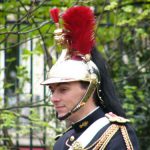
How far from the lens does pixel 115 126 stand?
12.9 ft

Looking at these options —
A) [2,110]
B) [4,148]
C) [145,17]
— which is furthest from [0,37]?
[145,17]

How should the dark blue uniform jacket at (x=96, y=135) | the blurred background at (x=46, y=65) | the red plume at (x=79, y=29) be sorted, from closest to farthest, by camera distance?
the dark blue uniform jacket at (x=96, y=135), the red plume at (x=79, y=29), the blurred background at (x=46, y=65)

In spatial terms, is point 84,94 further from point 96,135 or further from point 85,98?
point 96,135

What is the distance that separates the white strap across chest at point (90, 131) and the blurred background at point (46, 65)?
1.77 metres

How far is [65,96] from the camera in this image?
386 cm

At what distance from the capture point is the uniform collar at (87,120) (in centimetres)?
394

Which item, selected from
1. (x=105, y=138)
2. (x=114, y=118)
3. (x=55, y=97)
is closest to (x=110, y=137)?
(x=105, y=138)

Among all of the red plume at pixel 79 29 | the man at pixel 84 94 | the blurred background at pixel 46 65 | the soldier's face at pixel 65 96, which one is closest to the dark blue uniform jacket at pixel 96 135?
the man at pixel 84 94

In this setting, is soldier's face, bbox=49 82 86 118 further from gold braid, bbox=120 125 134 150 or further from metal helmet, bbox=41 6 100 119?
gold braid, bbox=120 125 134 150

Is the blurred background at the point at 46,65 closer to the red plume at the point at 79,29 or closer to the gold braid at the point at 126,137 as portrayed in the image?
the red plume at the point at 79,29

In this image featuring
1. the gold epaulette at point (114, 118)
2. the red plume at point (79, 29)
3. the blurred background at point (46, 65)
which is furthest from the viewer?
the blurred background at point (46, 65)

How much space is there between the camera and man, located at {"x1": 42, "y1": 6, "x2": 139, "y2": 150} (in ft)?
12.7

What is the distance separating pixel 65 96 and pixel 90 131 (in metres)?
0.27

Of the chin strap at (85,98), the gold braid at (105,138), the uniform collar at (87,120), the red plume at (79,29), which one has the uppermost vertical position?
the red plume at (79,29)
